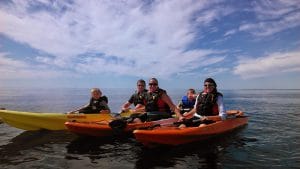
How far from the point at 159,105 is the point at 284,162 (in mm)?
4592

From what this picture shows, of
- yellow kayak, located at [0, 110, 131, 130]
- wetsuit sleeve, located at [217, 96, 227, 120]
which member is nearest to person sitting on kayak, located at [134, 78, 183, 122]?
wetsuit sleeve, located at [217, 96, 227, 120]

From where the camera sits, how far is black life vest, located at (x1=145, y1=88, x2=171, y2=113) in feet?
32.6

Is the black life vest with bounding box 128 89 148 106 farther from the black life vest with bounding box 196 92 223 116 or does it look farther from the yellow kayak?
the black life vest with bounding box 196 92 223 116

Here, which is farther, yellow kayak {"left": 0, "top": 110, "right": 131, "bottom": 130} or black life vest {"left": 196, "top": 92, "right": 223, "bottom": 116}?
yellow kayak {"left": 0, "top": 110, "right": 131, "bottom": 130}

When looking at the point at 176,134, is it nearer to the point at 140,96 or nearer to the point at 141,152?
the point at 141,152

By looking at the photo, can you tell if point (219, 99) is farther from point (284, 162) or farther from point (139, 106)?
point (139, 106)

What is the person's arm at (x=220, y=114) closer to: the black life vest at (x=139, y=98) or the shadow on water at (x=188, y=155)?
the shadow on water at (x=188, y=155)

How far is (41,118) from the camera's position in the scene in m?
11.2

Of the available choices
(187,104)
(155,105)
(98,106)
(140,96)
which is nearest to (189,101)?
(187,104)

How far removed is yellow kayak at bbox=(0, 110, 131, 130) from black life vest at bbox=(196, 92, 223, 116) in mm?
4151

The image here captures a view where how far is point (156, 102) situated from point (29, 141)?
206 inches

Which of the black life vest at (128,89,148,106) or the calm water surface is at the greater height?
the black life vest at (128,89,148,106)

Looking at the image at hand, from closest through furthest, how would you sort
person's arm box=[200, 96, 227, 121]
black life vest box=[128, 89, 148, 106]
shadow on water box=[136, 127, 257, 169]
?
shadow on water box=[136, 127, 257, 169] < person's arm box=[200, 96, 227, 121] < black life vest box=[128, 89, 148, 106]

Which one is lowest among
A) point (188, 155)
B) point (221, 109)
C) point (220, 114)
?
point (188, 155)
